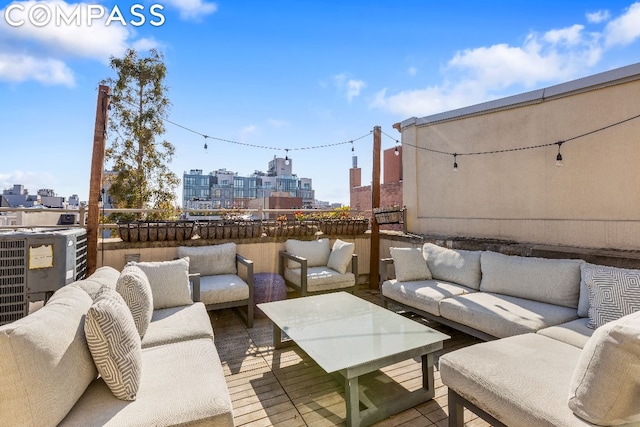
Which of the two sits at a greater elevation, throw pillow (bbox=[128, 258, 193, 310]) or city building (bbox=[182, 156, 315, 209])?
city building (bbox=[182, 156, 315, 209])

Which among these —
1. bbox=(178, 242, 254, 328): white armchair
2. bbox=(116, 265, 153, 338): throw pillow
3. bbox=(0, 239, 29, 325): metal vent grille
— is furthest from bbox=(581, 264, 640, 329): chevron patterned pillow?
bbox=(0, 239, 29, 325): metal vent grille

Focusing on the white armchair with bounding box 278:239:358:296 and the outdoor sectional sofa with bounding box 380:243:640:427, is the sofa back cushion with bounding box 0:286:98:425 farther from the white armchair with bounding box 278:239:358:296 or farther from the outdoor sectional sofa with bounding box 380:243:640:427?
the white armchair with bounding box 278:239:358:296

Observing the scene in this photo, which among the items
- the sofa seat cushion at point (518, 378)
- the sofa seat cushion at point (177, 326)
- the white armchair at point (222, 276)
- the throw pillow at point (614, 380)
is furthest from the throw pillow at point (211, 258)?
the throw pillow at point (614, 380)

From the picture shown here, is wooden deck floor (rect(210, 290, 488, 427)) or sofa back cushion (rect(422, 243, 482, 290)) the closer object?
wooden deck floor (rect(210, 290, 488, 427))

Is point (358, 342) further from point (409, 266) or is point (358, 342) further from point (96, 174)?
point (96, 174)

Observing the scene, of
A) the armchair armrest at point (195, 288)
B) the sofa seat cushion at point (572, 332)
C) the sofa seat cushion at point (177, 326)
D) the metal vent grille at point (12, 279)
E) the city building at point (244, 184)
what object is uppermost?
the city building at point (244, 184)

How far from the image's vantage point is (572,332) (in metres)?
2.16

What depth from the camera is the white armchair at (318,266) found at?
3998mm

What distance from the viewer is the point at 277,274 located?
4391 millimetres

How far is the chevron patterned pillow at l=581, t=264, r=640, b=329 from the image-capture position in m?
2.19

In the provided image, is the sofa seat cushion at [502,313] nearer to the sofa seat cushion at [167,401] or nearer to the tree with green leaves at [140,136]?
the sofa seat cushion at [167,401]

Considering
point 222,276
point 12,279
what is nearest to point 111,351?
point 12,279

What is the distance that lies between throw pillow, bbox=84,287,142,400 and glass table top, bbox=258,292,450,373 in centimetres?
100

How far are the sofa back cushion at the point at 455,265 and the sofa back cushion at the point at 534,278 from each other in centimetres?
10
